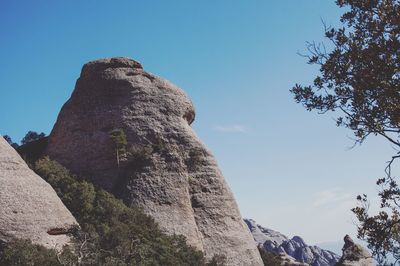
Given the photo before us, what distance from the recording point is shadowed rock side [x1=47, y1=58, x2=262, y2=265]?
127 ft

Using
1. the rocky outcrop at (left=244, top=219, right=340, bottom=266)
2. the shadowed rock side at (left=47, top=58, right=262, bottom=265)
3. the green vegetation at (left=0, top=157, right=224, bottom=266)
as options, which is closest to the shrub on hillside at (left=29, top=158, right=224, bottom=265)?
the green vegetation at (left=0, top=157, right=224, bottom=266)

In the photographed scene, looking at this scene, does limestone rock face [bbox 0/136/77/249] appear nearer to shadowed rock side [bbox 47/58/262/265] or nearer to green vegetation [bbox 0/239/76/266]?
green vegetation [bbox 0/239/76/266]

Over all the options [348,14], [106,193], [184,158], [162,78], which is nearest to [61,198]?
[106,193]

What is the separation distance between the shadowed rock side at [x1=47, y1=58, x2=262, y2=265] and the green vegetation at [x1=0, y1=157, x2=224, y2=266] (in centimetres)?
250

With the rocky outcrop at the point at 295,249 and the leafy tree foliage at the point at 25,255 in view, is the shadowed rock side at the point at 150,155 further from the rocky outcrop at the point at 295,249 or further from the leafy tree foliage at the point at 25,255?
the rocky outcrop at the point at 295,249

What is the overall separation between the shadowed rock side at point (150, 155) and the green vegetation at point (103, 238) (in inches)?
98.4

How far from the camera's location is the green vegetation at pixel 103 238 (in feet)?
81.0

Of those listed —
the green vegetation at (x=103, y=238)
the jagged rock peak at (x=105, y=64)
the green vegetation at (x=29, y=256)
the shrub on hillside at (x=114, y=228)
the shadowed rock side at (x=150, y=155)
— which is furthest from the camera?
the jagged rock peak at (x=105, y=64)

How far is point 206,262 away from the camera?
117 ft

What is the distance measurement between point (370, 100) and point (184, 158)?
33.0 m

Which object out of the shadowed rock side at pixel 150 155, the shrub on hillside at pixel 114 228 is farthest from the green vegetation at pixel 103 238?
the shadowed rock side at pixel 150 155

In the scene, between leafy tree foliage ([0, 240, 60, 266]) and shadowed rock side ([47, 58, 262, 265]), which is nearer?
leafy tree foliage ([0, 240, 60, 266])

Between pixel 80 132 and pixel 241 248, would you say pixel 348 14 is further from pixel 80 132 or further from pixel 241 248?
pixel 80 132

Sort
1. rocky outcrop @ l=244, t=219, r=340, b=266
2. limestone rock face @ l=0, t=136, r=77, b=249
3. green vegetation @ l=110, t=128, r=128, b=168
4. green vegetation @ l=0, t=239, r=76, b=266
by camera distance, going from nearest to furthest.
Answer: green vegetation @ l=0, t=239, r=76, b=266 → limestone rock face @ l=0, t=136, r=77, b=249 → green vegetation @ l=110, t=128, r=128, b=168 → rocky outcrop @ l=244, t=219, r=340, b=266
